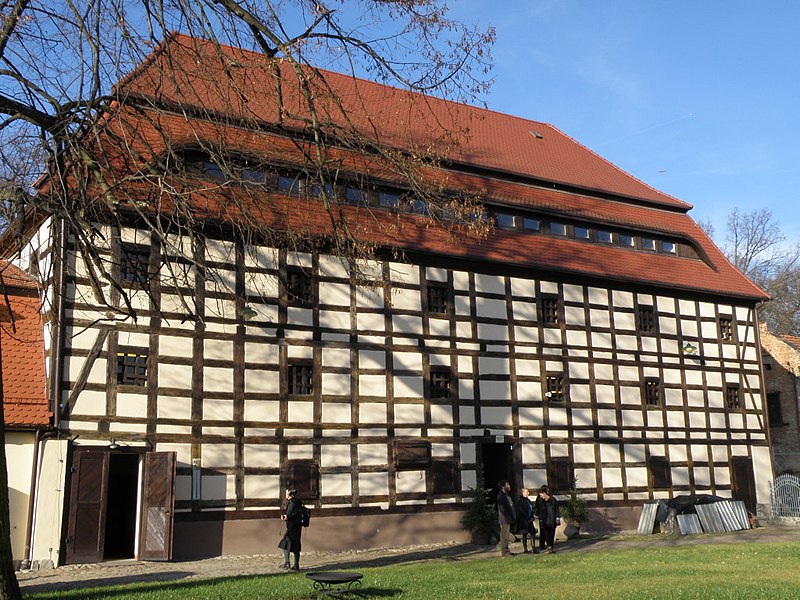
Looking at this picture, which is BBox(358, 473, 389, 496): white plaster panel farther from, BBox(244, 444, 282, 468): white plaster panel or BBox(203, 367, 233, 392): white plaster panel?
BBox(203, 367, 233, 392): white plaster panel

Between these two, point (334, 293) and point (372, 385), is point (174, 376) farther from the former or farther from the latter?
point (372, 385)

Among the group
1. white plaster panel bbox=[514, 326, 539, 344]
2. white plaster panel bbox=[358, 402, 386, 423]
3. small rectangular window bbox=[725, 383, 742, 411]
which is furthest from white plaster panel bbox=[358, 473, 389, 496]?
small rectangular window bbox=[725, 383, 742, 411]

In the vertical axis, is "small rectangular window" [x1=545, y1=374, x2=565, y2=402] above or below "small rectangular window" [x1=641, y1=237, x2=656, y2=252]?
below

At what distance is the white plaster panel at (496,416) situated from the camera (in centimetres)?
2112

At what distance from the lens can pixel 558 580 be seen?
12320 mm

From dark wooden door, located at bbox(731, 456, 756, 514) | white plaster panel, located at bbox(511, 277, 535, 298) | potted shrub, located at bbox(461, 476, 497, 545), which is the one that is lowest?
potted shrub, located at bbox(461, 476, 497, 545)

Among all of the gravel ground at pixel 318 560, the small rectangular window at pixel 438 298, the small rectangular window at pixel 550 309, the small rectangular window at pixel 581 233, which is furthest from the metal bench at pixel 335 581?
the small rectangular window at pixel 581 233

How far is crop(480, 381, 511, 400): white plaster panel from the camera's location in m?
21.2

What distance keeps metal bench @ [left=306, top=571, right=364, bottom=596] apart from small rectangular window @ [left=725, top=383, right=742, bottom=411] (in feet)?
56.5

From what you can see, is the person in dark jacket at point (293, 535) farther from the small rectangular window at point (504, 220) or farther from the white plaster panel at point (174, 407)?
the small rectangular window at point (504, 220)

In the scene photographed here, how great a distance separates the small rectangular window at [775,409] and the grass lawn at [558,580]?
52.6ft

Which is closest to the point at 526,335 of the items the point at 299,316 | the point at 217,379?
the point at 299,316

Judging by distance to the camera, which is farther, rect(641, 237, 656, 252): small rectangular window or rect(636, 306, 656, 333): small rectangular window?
rect(641, 237, 656, 252): small rectangular window

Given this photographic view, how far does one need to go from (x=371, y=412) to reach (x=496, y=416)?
11.4 feet
